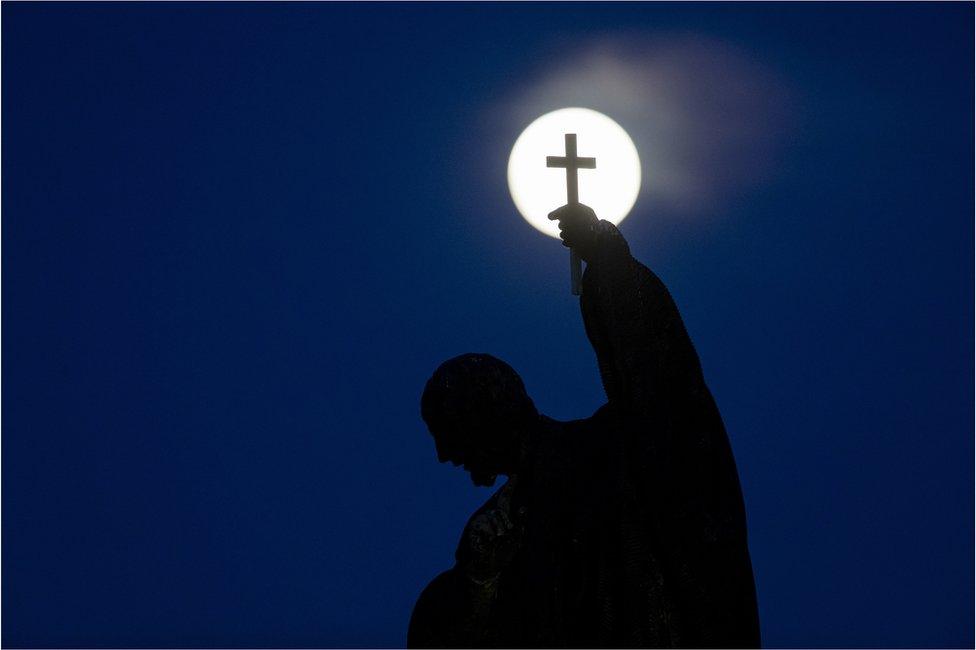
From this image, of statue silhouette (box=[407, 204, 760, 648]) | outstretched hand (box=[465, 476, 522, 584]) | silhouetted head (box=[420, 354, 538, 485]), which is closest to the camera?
statue silhouette (box=[407, 204, 760, 648])

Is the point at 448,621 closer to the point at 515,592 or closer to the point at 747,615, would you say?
the point at 515,592

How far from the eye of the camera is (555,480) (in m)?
5.81

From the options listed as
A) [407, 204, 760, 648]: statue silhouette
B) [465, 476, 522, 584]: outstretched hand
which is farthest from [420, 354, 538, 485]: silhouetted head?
[465, 476, 522, 584]: outstretched hand

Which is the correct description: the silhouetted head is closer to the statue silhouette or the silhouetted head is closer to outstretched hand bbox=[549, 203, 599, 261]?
the statue silhouette

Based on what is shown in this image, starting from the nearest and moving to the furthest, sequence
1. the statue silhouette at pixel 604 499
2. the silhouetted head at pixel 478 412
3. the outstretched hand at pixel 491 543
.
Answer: the statue silhouette at pixel 604 499 < the outstretched hand at pixel 491 543 < the silhouetted head at pixel 478 412

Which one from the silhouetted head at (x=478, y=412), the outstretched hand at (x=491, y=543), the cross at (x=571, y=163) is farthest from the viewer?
the cross at (x=571, y=163)

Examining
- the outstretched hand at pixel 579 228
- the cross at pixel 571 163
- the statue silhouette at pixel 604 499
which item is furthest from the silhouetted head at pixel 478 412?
the cross at pixel 571 163

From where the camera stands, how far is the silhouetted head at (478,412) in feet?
19.4

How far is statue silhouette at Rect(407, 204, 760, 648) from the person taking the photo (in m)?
5.40

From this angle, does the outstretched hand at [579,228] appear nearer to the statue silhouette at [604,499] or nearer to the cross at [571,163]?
the statue silhouette at [604,499]

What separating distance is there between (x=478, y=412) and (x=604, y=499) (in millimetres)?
713

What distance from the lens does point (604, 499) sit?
5.57 meters

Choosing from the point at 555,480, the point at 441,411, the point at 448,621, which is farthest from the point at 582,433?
the point at 448,621

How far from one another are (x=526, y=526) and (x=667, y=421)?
75 centimetres
